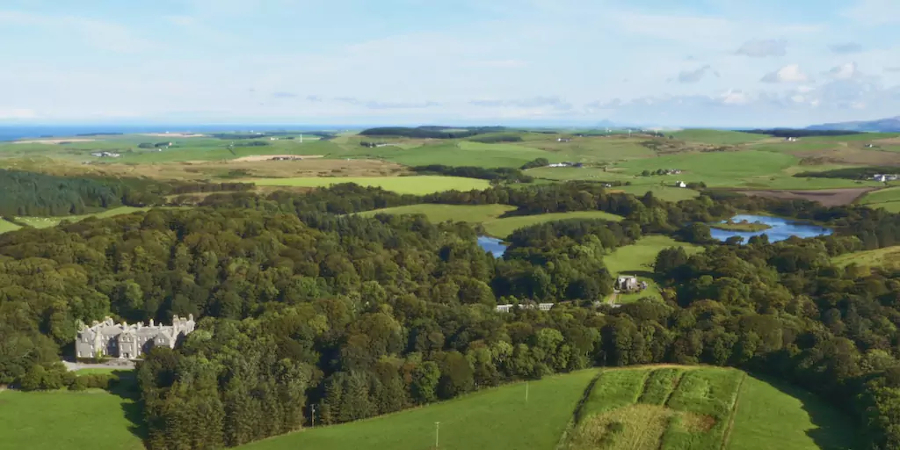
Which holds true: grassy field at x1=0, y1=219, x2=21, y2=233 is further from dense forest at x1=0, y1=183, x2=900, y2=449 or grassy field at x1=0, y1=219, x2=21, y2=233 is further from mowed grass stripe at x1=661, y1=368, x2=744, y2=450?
mowed grass stripe at x1=661, y1=368, x2=744, y2=450

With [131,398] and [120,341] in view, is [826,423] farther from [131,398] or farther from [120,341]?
[120,341]

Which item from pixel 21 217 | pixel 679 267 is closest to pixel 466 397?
pixel 679 267

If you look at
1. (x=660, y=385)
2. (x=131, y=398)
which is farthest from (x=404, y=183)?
(x=660, y=385)

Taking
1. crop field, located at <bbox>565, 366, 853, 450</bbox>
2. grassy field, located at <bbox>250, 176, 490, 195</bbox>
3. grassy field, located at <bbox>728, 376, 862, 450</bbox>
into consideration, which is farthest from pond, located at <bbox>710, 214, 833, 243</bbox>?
crop field, located at <bbox>565, 366, 853, 450</bbox>

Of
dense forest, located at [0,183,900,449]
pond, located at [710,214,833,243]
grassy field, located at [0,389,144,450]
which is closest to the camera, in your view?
grassy field, located at [0,389,144,450]

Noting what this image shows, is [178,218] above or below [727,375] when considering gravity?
above

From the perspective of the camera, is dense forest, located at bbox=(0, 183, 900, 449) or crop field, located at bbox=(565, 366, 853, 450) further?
dense forest, located at bbox=(0, 183, 900, 449)

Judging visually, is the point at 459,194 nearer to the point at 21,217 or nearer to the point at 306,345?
the point at 21,217
